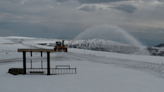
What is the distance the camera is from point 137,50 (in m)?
45.4

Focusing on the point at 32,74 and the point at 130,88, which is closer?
the point at 130,88

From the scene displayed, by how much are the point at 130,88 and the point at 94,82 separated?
122 inches

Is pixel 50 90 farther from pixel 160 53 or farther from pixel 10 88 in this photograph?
pixel 160 53

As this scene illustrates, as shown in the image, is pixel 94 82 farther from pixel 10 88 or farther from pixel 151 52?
pixel 151 52

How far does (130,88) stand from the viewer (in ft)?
42.0

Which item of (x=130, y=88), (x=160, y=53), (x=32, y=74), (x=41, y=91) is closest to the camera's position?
(x=41, y=91)

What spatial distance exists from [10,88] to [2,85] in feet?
3.91

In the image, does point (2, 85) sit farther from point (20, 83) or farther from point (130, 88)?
point (130, 88)

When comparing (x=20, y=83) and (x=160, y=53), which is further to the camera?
(x=160, y=53)

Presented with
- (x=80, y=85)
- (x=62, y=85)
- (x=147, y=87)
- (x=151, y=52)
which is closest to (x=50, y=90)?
(x=62, y=85)

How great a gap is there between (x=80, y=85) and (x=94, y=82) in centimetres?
154

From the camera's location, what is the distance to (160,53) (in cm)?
4291

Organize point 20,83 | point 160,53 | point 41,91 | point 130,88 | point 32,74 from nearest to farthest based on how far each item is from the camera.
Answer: point 41,91 → point 130,88 → point 20,83 → point 32,74 → point 160,53

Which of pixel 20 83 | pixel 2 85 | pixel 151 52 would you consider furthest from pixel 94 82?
pixel 151 52
